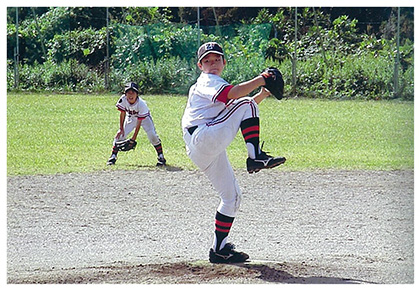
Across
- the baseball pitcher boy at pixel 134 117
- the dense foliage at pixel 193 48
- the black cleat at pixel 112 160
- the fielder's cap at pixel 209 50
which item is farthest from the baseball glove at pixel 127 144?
the dense foliage at pixel 193 48

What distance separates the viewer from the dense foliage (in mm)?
18625

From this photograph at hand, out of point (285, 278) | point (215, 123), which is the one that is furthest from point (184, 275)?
point (215, 123)

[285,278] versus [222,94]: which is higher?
[222,94]

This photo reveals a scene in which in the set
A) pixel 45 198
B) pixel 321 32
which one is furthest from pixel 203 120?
pixel 321 32

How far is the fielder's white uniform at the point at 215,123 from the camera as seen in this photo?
4.71 m

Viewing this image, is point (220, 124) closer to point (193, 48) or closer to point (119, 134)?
point (119, 134)

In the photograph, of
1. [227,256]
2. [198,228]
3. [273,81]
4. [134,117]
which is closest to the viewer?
[273,81]

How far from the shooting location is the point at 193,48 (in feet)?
65.2

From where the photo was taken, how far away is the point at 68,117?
17047 millimetres

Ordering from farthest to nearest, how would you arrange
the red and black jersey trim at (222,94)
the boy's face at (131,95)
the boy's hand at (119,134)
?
the boy's hand at (119,134), the boy's face at (131,95), the red and black jersey trim at (222,94)

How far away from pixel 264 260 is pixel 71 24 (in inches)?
684

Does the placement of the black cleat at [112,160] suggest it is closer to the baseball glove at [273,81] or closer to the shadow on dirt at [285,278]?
the shadow on dirt at [285,278]

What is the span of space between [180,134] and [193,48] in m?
5.43

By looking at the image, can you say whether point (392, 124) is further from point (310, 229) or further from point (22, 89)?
point (22, 89)
